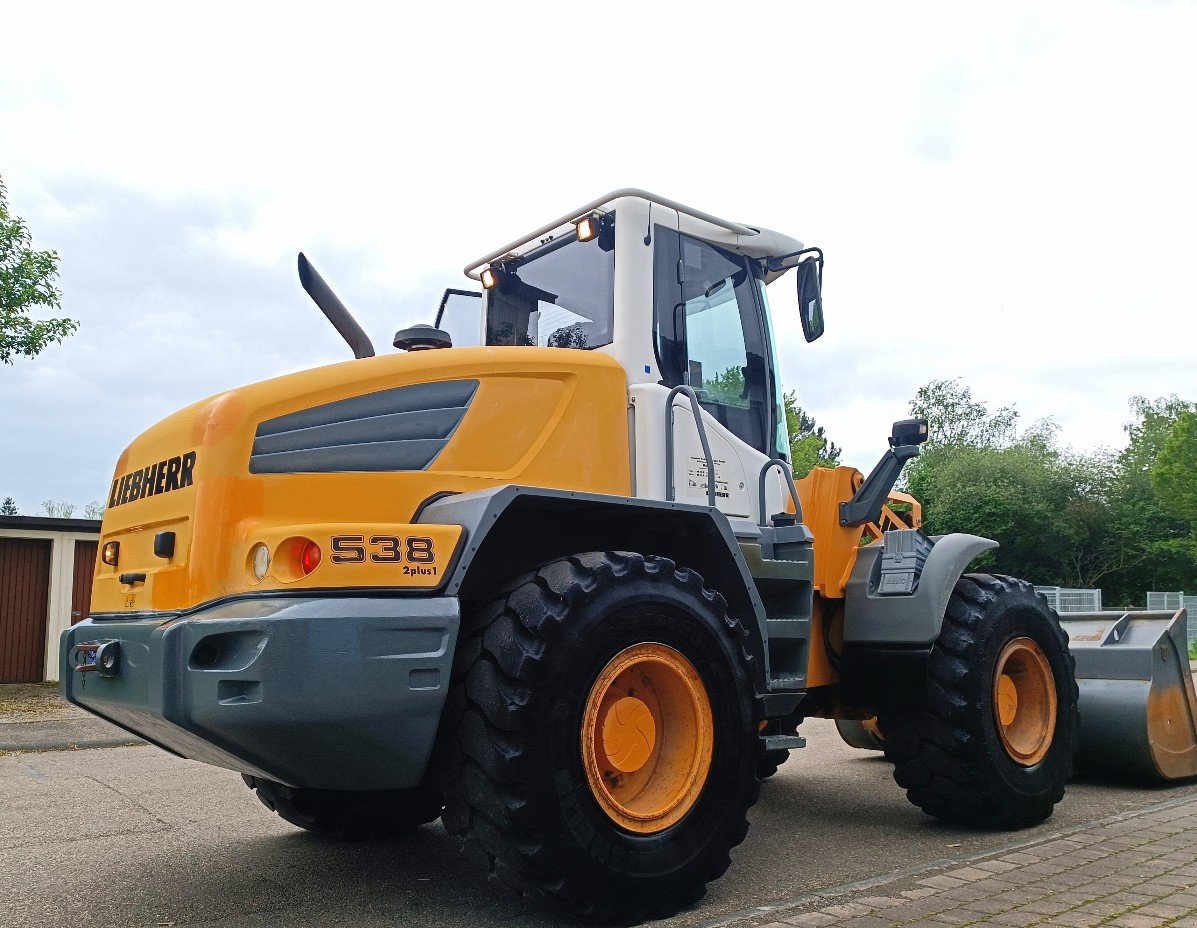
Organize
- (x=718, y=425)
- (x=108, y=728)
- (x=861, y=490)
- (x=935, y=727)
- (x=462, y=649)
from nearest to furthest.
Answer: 1. (x=462, y=649)
2. (x=718, y=425)
3. (x=935, y=727)
4. (x=861, y=490)
5. (x=108, y=728)

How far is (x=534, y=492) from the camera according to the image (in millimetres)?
4047

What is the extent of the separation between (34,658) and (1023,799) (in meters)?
16.1

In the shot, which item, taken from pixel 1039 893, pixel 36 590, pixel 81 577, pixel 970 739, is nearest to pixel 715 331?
→ pixel 970 739

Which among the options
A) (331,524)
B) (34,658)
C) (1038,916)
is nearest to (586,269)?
(331,524)

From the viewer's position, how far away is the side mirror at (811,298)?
5.90 meters

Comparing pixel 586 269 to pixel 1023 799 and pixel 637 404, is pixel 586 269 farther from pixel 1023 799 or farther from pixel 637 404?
pixel 1023 799

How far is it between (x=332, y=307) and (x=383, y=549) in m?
1.99

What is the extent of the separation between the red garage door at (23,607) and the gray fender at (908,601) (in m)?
15.3

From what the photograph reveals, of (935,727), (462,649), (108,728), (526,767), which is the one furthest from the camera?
(108,728)

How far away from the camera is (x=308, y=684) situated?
139 inches

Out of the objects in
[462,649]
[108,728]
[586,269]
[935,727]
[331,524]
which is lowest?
[108,728]

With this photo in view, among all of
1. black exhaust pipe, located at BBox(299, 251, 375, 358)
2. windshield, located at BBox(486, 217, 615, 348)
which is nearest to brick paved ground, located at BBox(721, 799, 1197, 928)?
windshield, located at BBox(486, 217, 615, 348)

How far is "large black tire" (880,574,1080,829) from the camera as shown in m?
5.67

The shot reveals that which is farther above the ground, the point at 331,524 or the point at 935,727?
the point at 331,524
